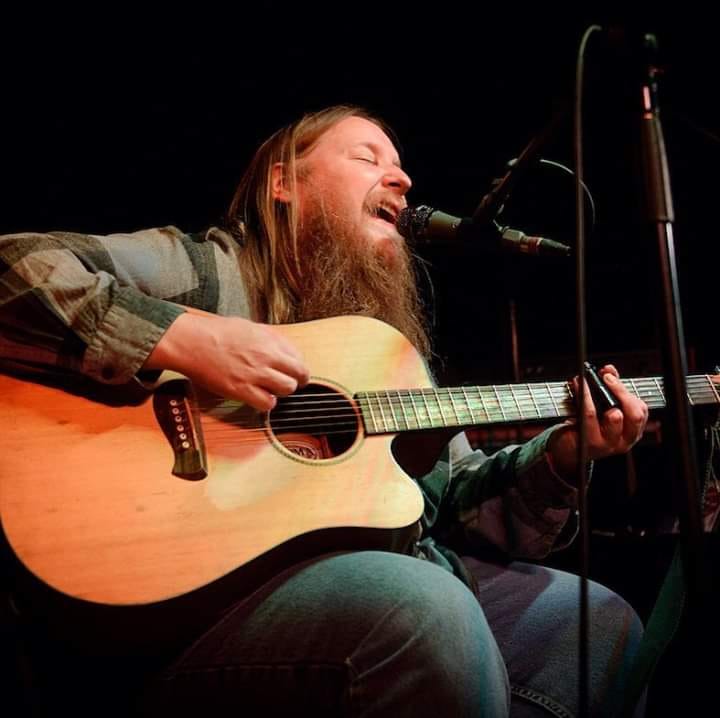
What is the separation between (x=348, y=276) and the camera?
2037 mm

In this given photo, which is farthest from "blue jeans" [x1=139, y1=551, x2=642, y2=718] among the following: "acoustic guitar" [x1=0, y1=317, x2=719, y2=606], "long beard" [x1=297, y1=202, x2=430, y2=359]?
"long beard" [x1=297, y1=202, x2=430, y2=359]

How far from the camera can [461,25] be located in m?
2.64

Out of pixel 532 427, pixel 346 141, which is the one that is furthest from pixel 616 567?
pixel 346 141

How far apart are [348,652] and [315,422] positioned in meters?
0.53

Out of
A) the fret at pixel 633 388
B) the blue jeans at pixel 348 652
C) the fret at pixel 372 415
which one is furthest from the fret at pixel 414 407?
the fret at pixel 633 388

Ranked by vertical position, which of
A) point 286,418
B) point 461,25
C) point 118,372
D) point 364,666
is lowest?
point 364,666

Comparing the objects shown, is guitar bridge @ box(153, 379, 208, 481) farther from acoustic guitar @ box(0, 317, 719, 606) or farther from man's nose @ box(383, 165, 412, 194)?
man's nose @ box(383, 165, 412, 194)

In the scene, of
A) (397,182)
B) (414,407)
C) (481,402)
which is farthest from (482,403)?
(397,182)

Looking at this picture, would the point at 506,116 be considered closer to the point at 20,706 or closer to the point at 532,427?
the point at 532,427

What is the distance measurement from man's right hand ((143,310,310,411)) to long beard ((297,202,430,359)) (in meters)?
A: 0.60

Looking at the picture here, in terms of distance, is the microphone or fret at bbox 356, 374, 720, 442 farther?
fret at bbox 356, 374, 720, 442

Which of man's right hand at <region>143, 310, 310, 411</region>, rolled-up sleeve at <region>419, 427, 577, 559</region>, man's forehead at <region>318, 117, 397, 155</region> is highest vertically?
man's forehead at <region>318, 117, 397, 155</region>

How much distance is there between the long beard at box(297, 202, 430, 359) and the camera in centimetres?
201

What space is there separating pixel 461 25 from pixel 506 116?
1.76 feet
